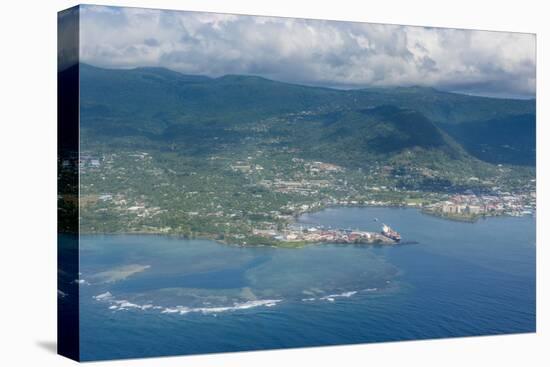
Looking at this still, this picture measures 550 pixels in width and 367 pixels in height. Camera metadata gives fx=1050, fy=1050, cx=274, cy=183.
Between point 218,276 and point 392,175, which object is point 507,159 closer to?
point 392,175

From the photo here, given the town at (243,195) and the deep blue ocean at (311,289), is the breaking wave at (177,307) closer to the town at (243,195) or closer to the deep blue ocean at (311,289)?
the deep blue ocean at (311,289)

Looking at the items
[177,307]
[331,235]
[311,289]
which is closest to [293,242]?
[331,235]

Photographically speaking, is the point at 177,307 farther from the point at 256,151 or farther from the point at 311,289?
the point at 256,151

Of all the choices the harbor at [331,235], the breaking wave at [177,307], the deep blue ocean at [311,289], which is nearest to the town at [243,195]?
the harbor at [331,235]

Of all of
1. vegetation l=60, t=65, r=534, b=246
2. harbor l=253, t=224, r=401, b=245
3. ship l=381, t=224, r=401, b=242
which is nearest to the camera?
vegetation l=60, t=65, r=534, b=246

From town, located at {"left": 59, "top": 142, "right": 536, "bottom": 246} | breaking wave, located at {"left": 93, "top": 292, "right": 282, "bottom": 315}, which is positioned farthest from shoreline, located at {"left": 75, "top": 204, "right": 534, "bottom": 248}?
breaking wave, located at {"left": 93, "top": 292, "right": 282, "bottom": 315}

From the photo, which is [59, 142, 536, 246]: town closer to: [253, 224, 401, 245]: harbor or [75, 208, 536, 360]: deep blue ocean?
[253, 224, 401, 245]: harbor
